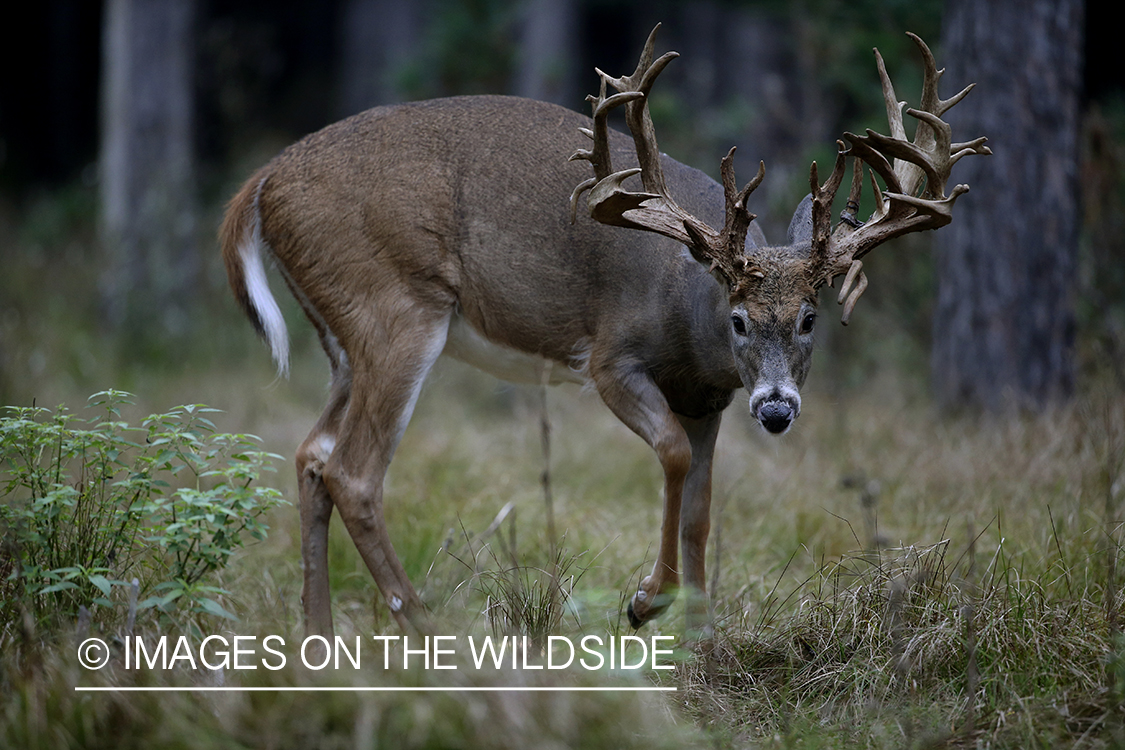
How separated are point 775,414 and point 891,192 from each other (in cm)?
78

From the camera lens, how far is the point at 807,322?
3.34 metres

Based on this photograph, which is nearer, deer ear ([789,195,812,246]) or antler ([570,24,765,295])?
antler ([570,24,765,295])

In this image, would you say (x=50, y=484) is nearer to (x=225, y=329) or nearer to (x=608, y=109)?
(x=608, y=109)

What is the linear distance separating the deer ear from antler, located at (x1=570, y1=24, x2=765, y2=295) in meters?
0.28

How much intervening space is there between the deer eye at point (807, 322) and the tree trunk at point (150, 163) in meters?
6.35

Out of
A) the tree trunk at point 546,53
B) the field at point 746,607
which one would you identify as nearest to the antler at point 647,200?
the field at point 746,607

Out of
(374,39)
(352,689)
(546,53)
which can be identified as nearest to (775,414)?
(352,689)

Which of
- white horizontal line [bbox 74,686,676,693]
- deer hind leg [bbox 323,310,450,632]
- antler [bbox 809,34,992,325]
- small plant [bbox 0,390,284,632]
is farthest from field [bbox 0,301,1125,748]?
antler [bbox 809,34,992,325]

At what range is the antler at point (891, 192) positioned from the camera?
3225 millimetres

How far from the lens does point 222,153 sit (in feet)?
50.2

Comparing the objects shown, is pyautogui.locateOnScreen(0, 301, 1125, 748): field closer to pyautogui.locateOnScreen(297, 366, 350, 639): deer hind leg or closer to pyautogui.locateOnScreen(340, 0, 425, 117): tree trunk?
pyautogui.locateOnScreen(297, 366, 350, 639): deer hind leg

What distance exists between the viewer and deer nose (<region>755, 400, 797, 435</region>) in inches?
126

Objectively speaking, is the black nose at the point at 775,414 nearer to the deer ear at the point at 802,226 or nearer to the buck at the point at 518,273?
the buck at the point at 518,273

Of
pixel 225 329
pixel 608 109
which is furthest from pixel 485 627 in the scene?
pixel 225 329
